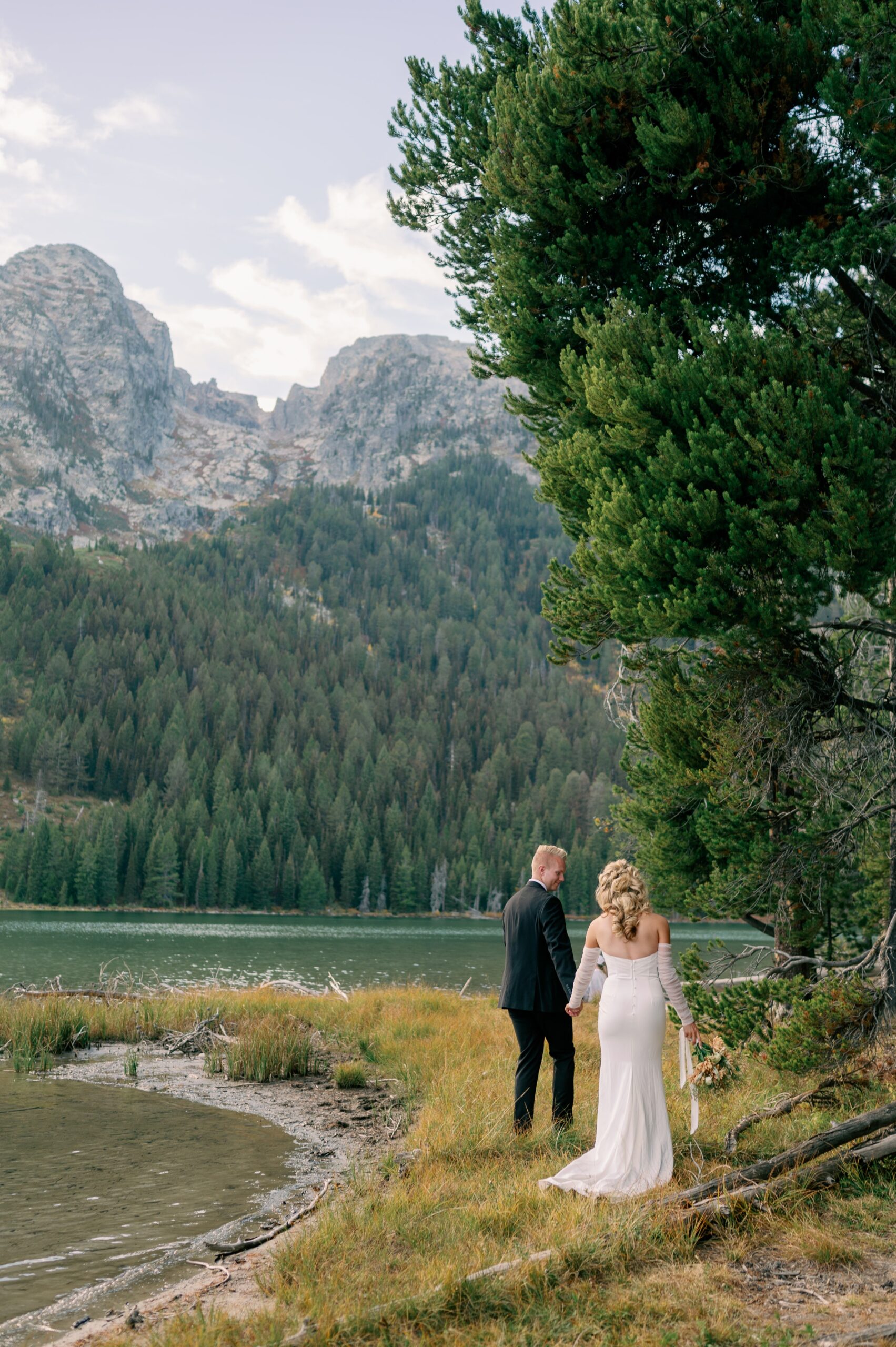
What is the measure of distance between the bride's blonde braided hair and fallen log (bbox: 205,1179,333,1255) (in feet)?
9.65

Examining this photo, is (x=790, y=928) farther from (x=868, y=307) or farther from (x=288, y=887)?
(x=288, y=887)

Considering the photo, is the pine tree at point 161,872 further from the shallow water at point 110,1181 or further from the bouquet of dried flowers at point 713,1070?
the bouquet of dried flowers at point 713,1070

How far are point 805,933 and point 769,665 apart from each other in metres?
3.45

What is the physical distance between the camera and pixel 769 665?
952cm

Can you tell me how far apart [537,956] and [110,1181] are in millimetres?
4199

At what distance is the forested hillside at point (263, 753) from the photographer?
103625 millimetres

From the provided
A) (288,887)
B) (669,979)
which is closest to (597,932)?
(669,979)

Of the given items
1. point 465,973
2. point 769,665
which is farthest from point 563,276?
point 465,973

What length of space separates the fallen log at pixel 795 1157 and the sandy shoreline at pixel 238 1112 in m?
2.44

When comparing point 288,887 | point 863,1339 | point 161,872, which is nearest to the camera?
point 863,1339

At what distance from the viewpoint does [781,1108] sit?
7.71 m

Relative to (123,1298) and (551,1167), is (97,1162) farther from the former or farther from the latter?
(551,1167)

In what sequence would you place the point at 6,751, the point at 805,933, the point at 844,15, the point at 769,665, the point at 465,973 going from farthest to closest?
the point at 6,751 < the point at 465,973 < the point at 805,933 < the point at 769,665 < the point at 844,15

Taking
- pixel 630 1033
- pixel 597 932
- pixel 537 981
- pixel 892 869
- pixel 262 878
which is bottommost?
pixel 262 878
